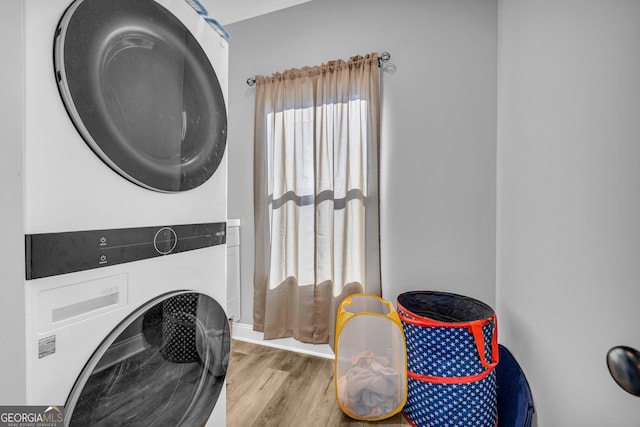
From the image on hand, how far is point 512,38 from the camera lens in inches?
51.2

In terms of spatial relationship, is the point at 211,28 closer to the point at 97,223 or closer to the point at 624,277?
the point at 97,223

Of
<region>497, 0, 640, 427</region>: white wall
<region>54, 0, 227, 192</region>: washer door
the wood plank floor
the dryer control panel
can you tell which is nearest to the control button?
the dryer control panel

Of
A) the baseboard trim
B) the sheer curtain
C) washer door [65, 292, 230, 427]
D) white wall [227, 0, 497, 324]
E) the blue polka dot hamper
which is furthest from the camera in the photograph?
the baseboard trim

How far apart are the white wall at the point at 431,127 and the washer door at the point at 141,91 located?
1.20 metres

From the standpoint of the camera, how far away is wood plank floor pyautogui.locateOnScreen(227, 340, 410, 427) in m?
1.26

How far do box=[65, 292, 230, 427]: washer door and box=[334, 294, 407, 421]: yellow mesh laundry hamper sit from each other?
612mm

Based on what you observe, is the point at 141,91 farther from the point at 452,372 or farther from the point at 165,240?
the point at 452,372

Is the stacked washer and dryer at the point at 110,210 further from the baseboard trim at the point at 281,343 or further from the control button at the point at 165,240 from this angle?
the baseboard trim at the point at 281,343

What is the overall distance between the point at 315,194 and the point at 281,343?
1133mm

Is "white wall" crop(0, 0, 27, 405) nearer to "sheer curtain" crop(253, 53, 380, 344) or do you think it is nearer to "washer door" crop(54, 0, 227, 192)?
"washer door" crop(54, 0, 227, 192)

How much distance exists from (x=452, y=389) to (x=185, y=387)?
107 centimetres

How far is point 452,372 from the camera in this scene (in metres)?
1.13

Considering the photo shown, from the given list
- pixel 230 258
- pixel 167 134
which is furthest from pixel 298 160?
pixel 167 134

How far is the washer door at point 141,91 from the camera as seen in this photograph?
1.79 ft
